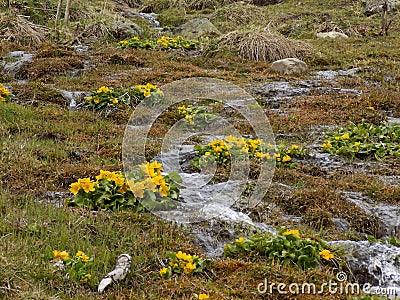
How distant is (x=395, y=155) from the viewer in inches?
278

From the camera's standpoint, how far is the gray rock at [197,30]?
16770mm

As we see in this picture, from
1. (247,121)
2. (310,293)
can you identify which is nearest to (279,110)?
(247,121)

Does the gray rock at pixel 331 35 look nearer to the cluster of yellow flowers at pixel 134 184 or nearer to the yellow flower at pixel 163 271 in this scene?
the cluster of yellow flowers at pixel 134 184

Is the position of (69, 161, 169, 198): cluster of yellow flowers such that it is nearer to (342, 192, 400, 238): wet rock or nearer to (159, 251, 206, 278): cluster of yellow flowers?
(159, 251, 206, 278): cluster of yellow flowers

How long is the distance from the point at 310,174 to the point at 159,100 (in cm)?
374

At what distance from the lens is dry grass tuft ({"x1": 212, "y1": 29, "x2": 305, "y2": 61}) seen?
13453 mm

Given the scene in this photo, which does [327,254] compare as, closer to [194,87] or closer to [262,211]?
[262,211]

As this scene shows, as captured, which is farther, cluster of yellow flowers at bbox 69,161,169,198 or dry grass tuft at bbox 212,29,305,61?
dry grass tuft at bbox 212,29,305,61

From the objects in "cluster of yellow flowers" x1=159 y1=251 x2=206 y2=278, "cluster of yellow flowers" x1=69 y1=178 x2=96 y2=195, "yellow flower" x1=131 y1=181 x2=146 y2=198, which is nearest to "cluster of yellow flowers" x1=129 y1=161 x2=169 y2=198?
"yellow flower" x1=131 y1=181 x2=146 y2=198

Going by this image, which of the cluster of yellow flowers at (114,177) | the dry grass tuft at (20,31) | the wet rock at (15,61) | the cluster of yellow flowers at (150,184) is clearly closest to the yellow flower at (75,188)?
the cluster of yellow flowers at (114,177)

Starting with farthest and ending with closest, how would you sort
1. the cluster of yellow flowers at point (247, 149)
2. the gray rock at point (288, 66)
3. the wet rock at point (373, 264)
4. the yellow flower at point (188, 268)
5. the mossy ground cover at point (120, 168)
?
the gray rock at point (288, 66) → the cluster of yellow flowers at point (247, 149) → the wet rock at point (373, 264) → the yellow flower at point (188, 268) → the mossy ground cover at point (120, 168)

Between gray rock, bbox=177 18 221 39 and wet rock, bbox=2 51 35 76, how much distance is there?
6.31 m

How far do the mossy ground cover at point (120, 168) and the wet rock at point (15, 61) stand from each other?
255mm

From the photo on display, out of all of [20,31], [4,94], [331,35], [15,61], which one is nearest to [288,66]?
[331,35]
